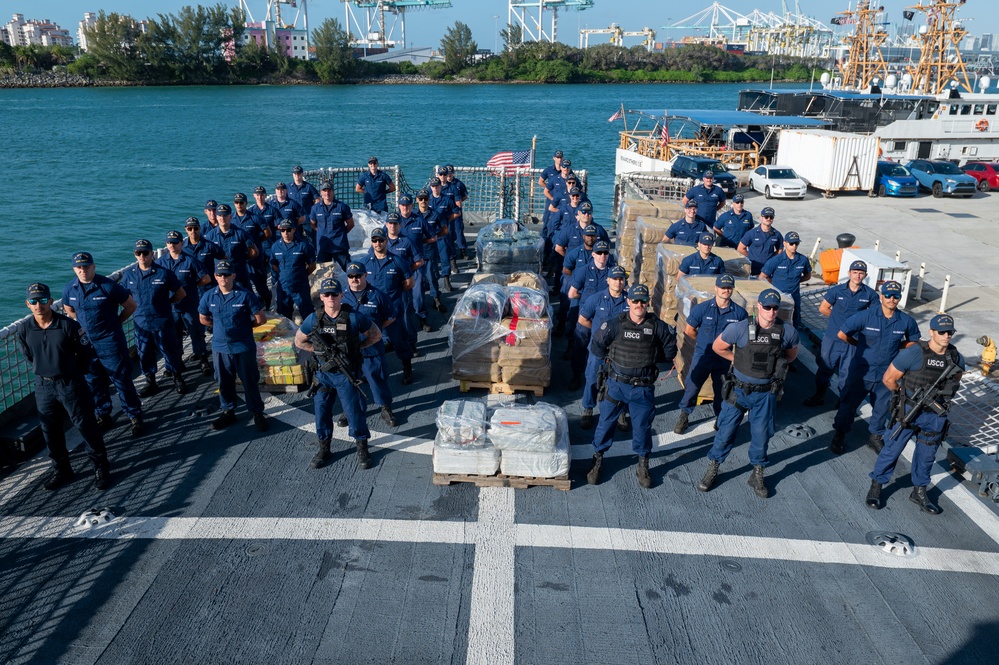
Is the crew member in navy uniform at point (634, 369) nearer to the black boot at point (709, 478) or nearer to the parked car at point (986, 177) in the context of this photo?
the black boot at point (709, 478)

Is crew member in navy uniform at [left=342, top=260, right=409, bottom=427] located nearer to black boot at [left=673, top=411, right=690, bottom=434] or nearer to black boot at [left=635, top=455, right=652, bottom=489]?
black boot at [left=635, top=455, right=652, bottom=489]

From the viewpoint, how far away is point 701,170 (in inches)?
997

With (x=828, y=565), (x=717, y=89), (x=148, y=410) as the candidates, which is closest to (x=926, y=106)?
(x=828, y=565)

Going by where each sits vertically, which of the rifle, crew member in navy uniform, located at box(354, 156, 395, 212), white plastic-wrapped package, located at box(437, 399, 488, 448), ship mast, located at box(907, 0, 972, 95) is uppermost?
ship mast, located at box(907, 0, 972, 95)

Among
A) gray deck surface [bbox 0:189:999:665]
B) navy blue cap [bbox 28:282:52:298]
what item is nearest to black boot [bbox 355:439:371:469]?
gray deck surface [bbox 0:189:999:665]

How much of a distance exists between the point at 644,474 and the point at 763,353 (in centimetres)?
164

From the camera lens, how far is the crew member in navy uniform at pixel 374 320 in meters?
7.79

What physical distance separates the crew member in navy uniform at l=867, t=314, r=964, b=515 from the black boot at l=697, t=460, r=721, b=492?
144 cm

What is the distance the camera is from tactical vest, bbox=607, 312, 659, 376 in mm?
6688

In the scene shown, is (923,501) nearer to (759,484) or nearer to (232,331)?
(759,484)

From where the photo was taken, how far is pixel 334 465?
7.31 meters

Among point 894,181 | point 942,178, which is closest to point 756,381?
point 894,181

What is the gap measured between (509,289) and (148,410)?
4.58 metres

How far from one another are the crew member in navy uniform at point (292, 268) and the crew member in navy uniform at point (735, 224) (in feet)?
22.3
